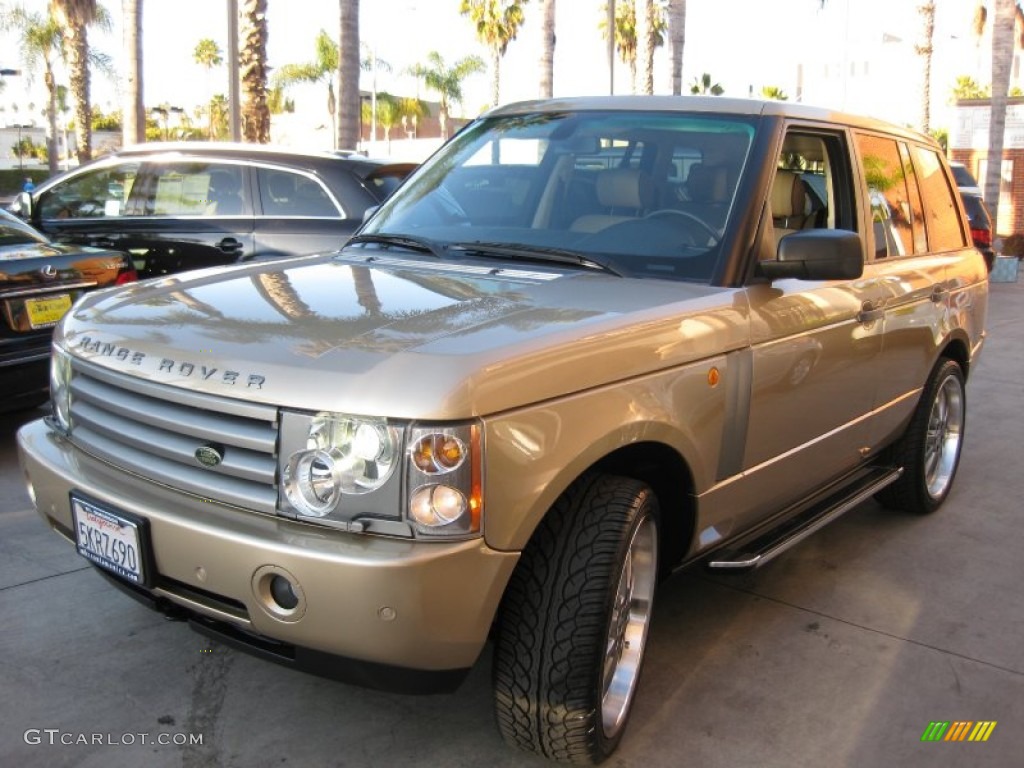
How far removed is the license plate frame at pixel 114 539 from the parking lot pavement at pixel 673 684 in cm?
57

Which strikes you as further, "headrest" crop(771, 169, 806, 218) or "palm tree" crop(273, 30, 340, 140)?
A: "palm tree" crop(273, 30, 340, 140)

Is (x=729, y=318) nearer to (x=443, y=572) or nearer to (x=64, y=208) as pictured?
(x=443, y=572)

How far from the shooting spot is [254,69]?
14.7 metres

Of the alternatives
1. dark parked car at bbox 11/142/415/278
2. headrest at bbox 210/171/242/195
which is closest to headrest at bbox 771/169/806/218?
dark parked car at bbox 11/142/415/278

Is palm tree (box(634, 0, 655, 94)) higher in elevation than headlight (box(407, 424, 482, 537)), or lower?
higher

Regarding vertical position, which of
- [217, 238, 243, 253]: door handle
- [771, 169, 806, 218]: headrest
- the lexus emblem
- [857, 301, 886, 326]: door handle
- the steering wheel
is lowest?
the lexus emblem

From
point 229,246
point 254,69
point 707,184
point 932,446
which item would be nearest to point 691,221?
point 707,184

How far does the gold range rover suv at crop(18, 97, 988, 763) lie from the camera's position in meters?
2.40

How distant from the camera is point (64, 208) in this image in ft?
25.5

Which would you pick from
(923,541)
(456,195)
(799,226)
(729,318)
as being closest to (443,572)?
(729,318)

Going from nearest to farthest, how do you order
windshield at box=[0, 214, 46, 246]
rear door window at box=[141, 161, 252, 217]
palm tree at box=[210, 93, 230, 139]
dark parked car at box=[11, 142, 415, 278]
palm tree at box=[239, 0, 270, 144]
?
windshield at box=[0, 214, 46, 246] → dark parked car at box=[11, 142, 415, 278] → rear door window at box=[141, 161, 252, 217] → palm tree at box=[239, 0, 270, 144] → palm tree at box=[210, 93, 230, 139]

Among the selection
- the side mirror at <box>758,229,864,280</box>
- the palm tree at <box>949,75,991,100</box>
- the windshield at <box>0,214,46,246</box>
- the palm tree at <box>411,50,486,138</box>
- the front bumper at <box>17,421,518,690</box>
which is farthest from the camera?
the palm tree at <box>411,50,486,138</box>

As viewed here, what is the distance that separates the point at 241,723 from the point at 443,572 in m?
1.15

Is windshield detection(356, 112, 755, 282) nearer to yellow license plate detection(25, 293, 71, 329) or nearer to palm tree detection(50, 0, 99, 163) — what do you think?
yellow license plate detection(25, 293, 71, 329)
